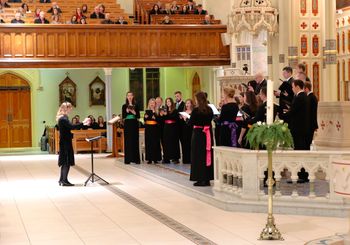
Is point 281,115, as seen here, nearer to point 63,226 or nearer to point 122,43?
point 63,226

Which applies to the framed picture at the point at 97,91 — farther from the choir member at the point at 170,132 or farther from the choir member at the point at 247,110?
the choir member at the point at 247,110

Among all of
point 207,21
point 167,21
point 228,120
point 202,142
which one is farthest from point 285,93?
point 207,21

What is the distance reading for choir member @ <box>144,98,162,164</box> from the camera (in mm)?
16844

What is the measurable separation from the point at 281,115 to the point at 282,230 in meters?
3.11

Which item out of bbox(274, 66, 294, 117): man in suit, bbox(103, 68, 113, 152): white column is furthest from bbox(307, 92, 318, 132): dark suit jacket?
bbox(103, 68, 113, 152): white column

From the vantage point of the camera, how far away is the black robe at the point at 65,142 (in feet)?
44.8

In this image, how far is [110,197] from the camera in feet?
40.1

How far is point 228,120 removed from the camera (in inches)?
471

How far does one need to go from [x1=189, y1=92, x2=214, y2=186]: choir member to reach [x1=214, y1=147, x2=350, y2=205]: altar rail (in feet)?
3.87

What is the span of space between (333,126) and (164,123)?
5.43 metres

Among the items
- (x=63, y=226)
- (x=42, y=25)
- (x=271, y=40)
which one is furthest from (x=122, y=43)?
(x=63, y=226)

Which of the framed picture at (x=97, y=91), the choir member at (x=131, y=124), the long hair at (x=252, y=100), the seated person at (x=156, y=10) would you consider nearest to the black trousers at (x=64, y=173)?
the choir member at (x=131, y=124)

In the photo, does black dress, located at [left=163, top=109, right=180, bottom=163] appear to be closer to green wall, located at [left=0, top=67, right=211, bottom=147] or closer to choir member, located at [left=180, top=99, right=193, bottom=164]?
choir member, located at [left=180, top=99, right=193, bottom=164]

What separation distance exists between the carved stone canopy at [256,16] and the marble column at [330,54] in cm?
173
